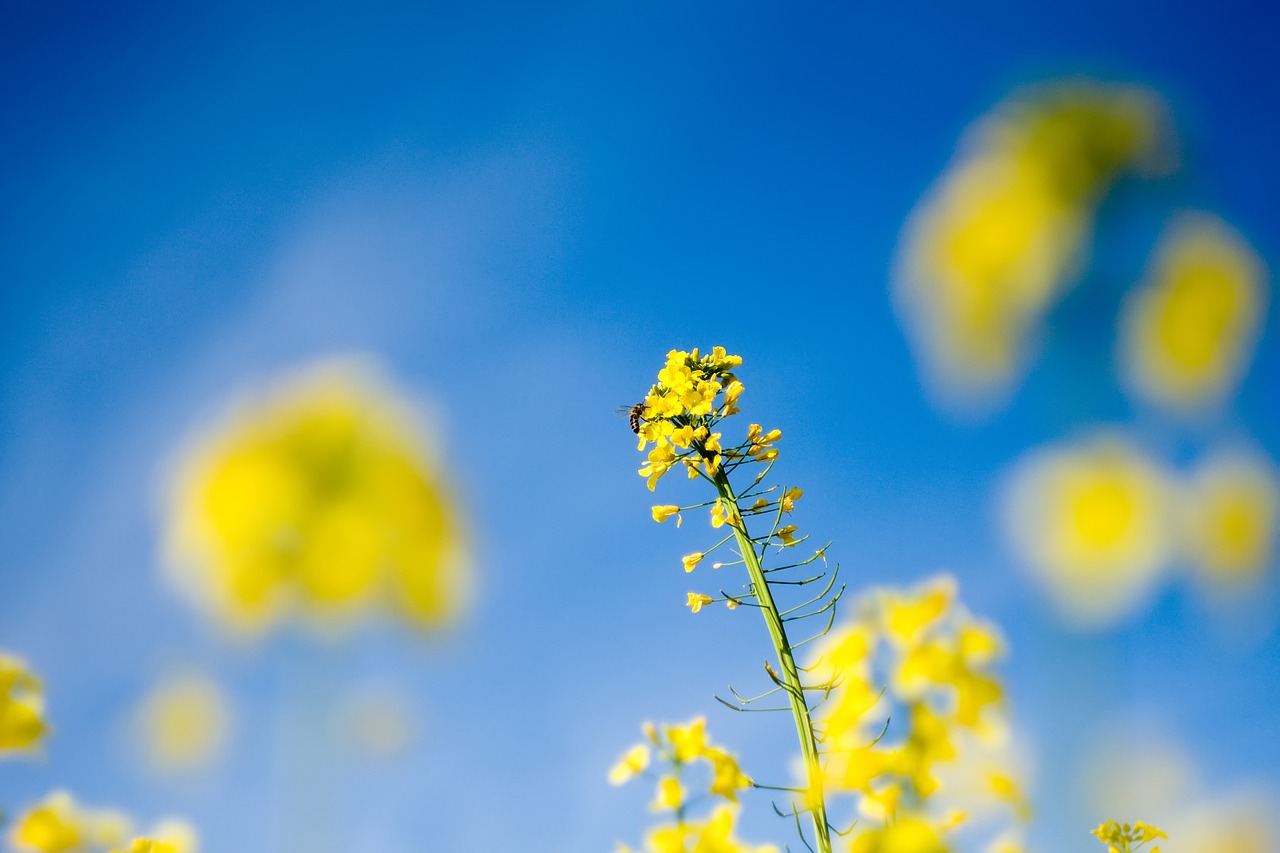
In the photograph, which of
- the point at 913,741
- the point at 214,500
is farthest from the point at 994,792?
the point at 214,500

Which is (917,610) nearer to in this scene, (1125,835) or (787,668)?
(787,668)

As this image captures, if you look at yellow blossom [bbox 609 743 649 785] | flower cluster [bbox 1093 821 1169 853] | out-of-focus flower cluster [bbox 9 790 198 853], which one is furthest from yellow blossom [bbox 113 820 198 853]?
flower cluster [bbox 1093 821 1169 853]

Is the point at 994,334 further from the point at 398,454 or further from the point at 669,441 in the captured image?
the point at 669,441

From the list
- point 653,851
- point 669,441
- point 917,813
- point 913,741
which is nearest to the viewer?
point 917,813

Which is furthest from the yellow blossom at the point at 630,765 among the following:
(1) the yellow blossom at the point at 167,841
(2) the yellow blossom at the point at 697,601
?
(1) the yellow blossom at the point at 167,841

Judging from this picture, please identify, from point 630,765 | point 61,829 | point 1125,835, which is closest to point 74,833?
point 61,829

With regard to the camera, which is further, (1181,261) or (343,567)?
(1181,261)
